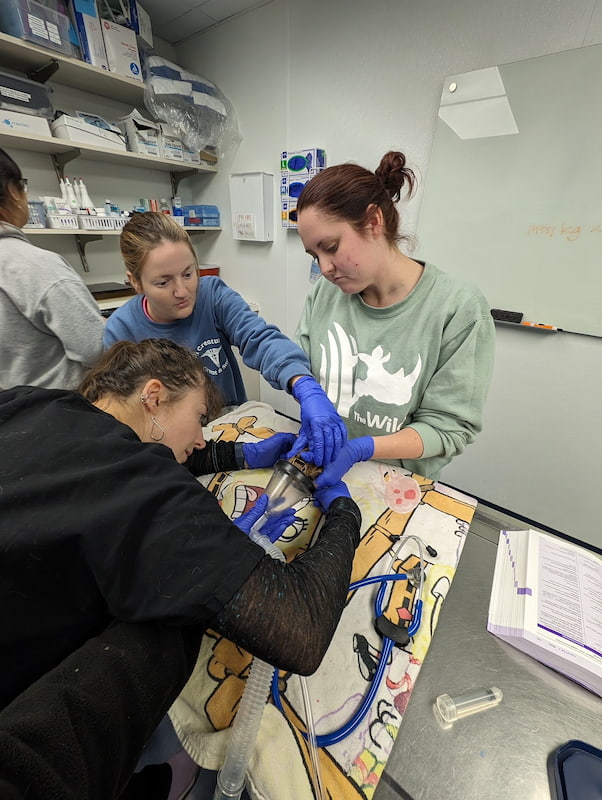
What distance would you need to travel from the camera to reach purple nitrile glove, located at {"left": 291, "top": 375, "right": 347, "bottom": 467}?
0.86 metres

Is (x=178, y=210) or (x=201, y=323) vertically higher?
(x=178, y=210)

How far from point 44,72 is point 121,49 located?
0.44m

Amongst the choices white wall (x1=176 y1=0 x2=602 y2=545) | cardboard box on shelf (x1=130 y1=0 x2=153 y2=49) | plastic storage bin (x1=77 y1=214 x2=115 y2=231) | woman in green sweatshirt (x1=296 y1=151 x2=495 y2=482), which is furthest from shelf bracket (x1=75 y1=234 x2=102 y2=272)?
woman in green sweatshirt (x1=296 y1=151 x2=495 y2=482)

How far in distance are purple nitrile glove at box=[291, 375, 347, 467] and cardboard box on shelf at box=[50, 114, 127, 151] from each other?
2.02 meters

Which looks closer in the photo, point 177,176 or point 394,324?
point 394,324

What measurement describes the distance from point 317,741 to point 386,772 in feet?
0.32

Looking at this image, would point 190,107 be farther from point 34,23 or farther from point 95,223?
point 95,223

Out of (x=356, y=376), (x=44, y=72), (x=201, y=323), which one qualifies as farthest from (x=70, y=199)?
(x=356, y=376)

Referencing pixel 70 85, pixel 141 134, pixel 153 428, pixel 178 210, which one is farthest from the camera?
pixel 178 210

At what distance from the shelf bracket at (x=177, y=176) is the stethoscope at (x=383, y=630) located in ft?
9.96

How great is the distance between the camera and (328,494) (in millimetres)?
867

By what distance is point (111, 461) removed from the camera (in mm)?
486

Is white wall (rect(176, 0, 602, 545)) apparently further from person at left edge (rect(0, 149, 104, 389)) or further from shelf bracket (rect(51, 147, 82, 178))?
person at left edge (rect(0, 149, 104, 389))

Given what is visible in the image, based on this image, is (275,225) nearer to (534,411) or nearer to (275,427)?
(275,427)
